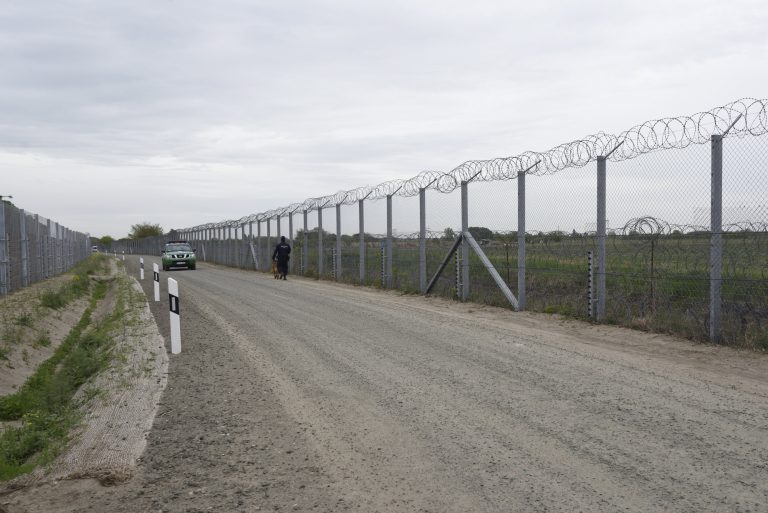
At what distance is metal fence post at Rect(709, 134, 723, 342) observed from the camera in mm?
8977

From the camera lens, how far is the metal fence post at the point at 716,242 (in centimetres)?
898

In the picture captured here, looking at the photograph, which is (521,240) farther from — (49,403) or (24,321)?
(24,321)

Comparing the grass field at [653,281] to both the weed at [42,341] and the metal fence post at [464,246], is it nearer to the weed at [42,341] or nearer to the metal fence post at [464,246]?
the metal fence post at [464,246]

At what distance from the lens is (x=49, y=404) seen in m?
7.70

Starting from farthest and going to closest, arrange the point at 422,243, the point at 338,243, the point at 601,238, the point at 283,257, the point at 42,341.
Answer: the point at 283,257
the point at 338,243
the point at 422,243
the point at 601,238
the point at 42,341

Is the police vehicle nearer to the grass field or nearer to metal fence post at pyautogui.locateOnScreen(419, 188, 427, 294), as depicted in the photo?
metal fence post at pyautogui.locateOnScreen(419, 188, 427, 294)

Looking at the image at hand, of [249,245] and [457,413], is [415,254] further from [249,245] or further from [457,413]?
[249,245]

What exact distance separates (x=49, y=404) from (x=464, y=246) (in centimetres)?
1022

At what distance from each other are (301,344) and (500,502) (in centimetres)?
601

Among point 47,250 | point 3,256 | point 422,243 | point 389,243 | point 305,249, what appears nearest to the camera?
point 3,256

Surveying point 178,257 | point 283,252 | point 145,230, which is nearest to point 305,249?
point 283,252

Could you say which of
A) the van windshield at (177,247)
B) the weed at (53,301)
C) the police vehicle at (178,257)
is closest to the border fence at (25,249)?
the weed at (53,301)

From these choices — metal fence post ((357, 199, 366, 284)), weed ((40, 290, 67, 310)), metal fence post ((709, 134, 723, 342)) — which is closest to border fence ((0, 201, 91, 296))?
weed ((40, 290, 67, 310))

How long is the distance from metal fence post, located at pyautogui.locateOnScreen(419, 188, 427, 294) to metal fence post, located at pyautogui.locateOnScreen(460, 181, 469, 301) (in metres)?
2.21
